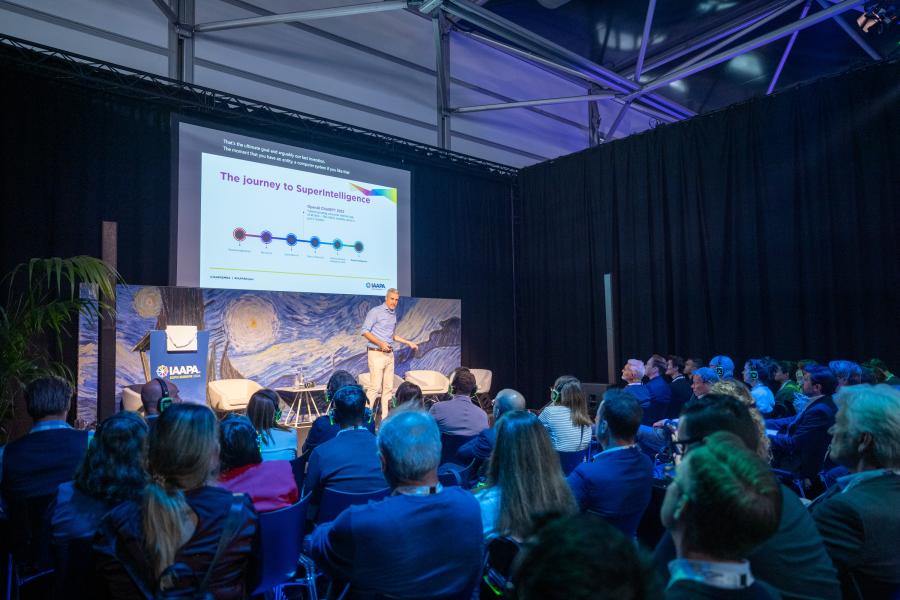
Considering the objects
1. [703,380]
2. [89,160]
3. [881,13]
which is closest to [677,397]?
[703,380]

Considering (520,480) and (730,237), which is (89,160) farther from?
(730,237)

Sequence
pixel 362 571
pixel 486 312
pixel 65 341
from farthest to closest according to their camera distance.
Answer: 1. pixel 486 312
2. pixel 65 341
3. pixel 362 571

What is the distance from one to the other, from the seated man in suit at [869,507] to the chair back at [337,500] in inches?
60.2

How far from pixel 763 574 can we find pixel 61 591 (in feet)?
6.12

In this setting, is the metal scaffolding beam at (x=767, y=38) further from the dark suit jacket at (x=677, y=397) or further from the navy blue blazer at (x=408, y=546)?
the navy blue blazer at (x=408, y=546)

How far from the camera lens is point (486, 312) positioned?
10.3 meters

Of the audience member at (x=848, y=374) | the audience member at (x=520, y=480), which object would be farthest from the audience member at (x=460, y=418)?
the audience member at (x=848, y=374)

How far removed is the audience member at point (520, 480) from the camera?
5.68 feet

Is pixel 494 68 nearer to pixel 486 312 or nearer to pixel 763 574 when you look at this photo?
pixel 486 312

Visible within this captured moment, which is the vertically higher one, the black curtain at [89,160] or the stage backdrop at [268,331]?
the black curtain at [89,160]

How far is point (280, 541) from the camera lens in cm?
209

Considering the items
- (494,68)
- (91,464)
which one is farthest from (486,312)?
(91,464)

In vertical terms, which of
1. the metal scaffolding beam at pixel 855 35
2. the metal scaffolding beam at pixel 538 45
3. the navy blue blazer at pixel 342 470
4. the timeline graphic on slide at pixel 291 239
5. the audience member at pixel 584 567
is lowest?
the navy blue blazer at pixel 342 470

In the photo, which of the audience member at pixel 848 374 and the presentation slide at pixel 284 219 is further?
the presentation slide at pixel 284 219
